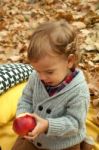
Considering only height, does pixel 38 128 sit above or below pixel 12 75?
above

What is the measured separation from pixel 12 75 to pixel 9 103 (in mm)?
205

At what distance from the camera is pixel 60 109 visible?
76.8 inches

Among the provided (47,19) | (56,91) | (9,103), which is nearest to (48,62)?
(56,91)

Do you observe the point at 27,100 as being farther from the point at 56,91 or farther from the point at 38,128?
the point at 38,128

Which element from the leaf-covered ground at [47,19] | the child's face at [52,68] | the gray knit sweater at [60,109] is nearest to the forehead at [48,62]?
the child's face at [52,68]

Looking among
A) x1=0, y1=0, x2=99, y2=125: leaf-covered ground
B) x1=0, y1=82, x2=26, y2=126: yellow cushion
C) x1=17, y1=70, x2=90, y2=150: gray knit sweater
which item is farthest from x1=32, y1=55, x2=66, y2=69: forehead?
x1=0, y1=0, x2=99, y2=125: leaf-covered ground

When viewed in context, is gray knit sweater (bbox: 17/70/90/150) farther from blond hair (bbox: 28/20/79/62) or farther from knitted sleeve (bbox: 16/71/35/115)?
blond hair (bbox: 28/20/79/62)

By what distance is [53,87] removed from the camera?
6.42 feet

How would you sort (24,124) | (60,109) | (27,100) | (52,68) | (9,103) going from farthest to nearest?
1. (9,103)
2. (27,100)
3. (60,109)
4. (52,68)
5. (24,124)

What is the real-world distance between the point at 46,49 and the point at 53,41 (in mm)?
48

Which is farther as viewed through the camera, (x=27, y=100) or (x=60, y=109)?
(x=27, y=100)

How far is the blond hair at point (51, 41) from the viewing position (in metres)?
1.78

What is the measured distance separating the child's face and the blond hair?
0.02m

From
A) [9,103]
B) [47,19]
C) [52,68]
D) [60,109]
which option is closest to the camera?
[52,68]
